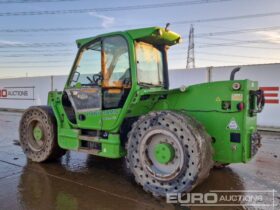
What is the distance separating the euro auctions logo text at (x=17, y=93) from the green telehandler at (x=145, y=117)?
1283 centimetres

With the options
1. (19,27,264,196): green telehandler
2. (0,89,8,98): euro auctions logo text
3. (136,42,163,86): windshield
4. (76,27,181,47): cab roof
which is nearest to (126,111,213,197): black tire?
(19,27,264,196): green telehandler

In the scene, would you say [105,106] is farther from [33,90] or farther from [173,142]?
[33,90]

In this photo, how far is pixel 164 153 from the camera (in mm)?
3699

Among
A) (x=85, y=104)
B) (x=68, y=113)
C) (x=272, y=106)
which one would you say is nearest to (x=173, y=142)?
(x=85, y=104)

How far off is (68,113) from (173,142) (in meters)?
2.35

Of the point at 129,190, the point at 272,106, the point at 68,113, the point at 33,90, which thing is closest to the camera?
the point at 129,190

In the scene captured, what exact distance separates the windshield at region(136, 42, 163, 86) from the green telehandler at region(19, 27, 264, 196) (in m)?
0.02

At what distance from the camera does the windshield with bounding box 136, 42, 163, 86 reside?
4360 millimetres

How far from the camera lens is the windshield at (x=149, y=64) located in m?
4.36

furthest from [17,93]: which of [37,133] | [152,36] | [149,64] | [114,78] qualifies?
[152,36]

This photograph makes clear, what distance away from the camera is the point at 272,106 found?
9.96m

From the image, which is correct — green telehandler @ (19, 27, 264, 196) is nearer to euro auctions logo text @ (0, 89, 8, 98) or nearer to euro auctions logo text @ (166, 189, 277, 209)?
euro auctions logo text @ (166, 189, 277, 209)

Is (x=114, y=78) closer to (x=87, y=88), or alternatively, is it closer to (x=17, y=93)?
(x=87, y=88)

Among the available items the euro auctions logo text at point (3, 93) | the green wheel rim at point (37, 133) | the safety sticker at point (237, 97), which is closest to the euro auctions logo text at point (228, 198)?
the safety sticker at point (237, 97)
